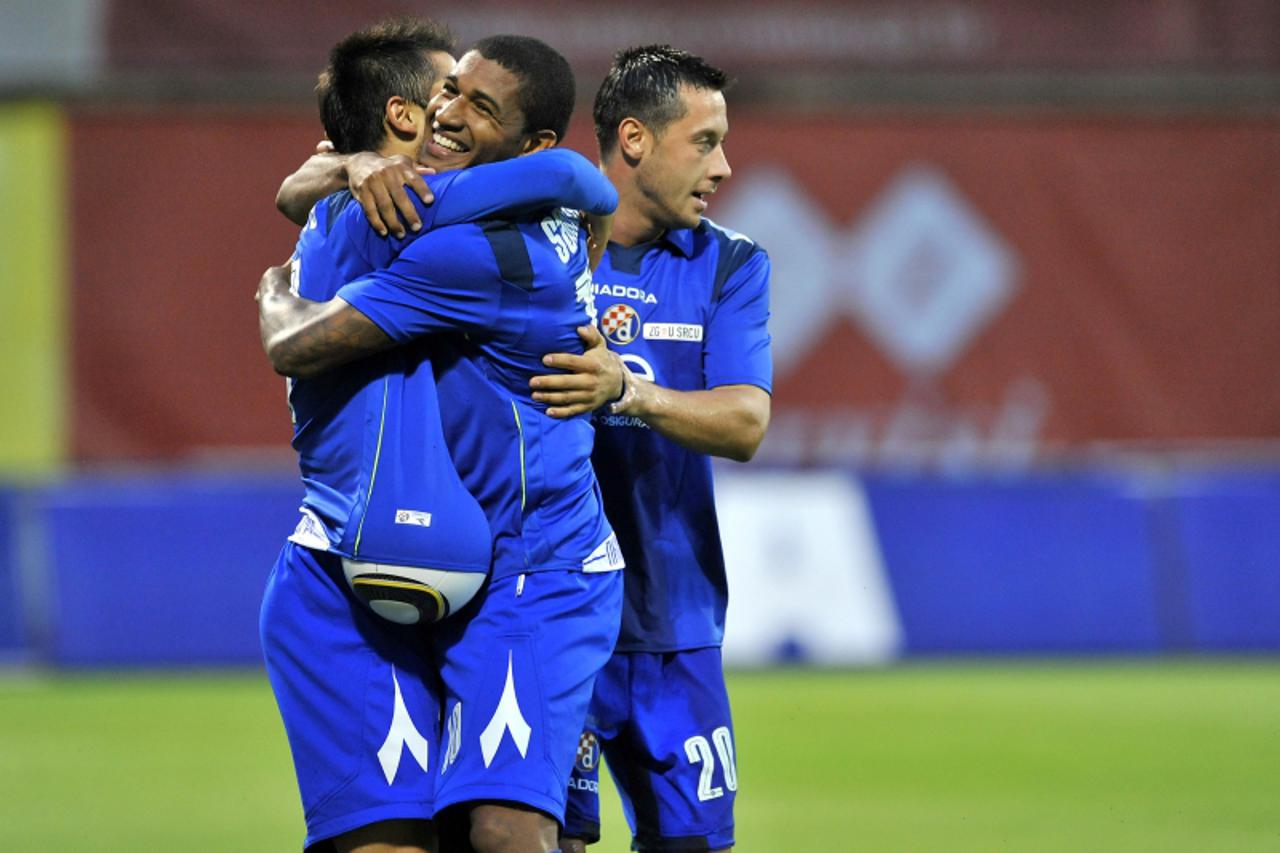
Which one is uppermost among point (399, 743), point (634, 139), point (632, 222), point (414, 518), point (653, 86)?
point (653, 86)

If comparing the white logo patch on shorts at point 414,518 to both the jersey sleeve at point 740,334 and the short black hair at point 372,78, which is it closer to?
the short black hair at point 372,78

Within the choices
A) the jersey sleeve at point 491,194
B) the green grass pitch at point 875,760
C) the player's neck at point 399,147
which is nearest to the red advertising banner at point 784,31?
the green grass pitch at point 875,760

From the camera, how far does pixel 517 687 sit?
4234 millimetres

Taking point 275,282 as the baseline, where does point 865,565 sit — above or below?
below

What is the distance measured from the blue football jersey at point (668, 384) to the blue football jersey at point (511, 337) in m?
0.86

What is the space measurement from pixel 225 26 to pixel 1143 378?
8.89m

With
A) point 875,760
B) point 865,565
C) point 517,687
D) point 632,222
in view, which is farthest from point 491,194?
point 865,565

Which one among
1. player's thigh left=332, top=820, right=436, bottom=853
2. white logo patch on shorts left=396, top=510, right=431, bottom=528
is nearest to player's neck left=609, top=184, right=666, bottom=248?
white logo patch on shorts left=396, top=510, right=431, bottom=528

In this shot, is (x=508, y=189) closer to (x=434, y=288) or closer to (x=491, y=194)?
(x=491, y=194)

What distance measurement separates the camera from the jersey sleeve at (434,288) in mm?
4176

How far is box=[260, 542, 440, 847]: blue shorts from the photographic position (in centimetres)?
431

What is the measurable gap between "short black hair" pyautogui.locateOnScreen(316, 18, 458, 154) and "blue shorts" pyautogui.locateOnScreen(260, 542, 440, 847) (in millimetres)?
1046

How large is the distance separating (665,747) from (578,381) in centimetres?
134

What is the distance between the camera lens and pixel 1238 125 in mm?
18016
